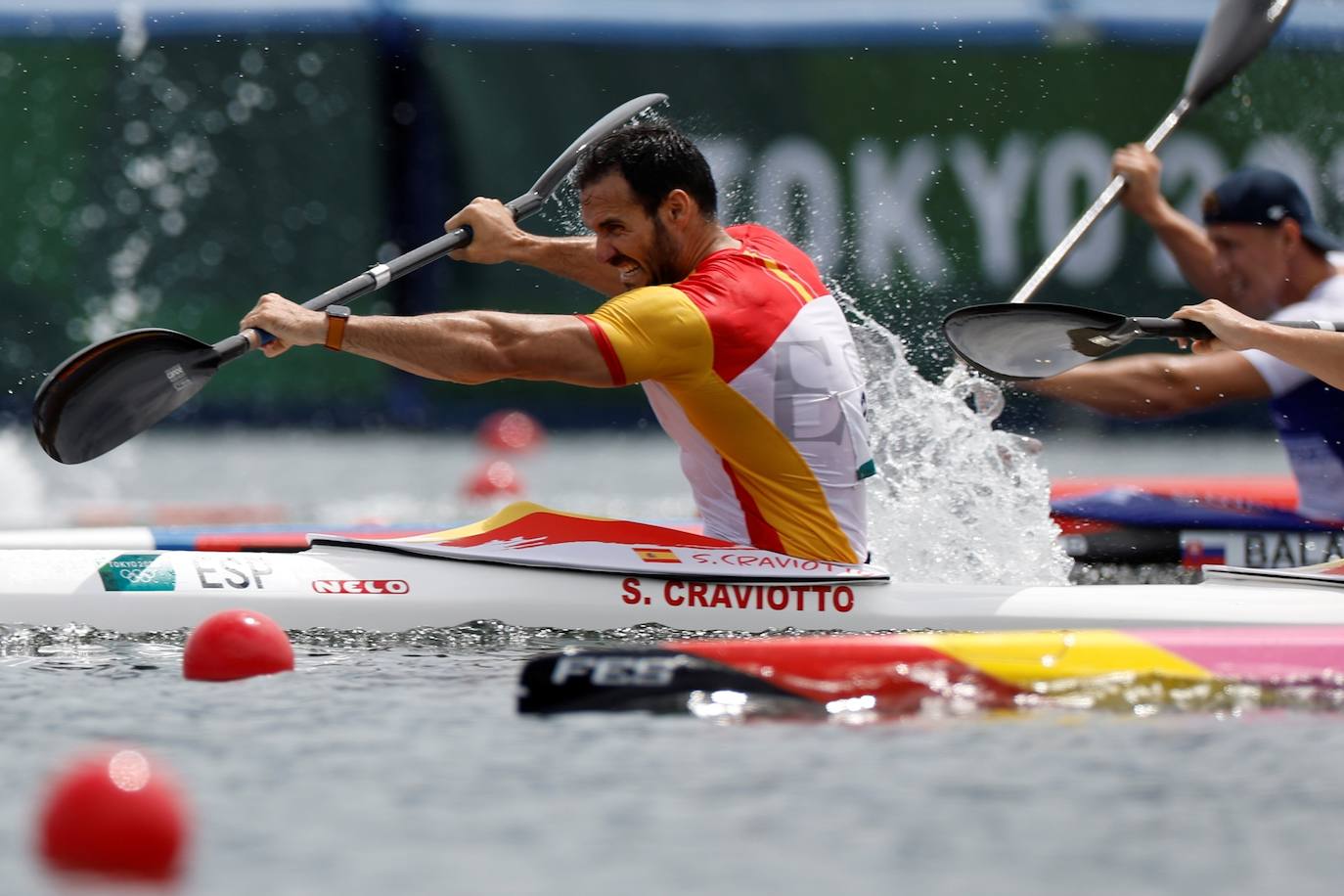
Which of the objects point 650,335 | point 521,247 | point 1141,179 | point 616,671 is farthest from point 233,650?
point 1141,179

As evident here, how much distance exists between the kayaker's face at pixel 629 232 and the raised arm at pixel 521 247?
0.65 m

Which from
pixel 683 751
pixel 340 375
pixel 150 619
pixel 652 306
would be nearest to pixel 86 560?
pixel 150 619

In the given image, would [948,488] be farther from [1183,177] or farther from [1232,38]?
[1183,177]

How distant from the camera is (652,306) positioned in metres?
4.42

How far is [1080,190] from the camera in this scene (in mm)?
12336

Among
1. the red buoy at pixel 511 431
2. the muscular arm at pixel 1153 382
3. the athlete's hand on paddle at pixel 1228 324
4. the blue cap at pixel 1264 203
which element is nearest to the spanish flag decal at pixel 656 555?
the athlete's hand on paddle at pixel 1228 324

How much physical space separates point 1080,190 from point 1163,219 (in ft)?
18.2

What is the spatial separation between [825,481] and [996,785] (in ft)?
5.56

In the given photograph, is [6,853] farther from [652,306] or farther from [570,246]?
[570,246]

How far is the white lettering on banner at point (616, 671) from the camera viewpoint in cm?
366

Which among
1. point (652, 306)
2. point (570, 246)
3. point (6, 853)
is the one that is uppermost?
point (570, 246)

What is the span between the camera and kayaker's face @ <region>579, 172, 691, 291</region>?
4.69 m

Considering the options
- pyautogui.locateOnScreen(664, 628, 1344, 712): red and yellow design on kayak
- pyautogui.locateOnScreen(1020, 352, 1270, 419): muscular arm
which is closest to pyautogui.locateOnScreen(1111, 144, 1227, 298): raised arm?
pyautogui.locateOnScreen(1020, 352, 1270, 419): muscular arm

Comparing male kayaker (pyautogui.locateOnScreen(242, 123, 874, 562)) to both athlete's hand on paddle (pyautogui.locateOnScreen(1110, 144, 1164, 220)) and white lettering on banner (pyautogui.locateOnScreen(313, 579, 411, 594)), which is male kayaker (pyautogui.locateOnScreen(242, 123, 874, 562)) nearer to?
white lettering on banner (pyautogui.locateOnScreen(313, 579, 411, 594))
